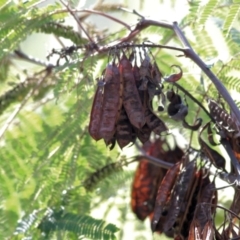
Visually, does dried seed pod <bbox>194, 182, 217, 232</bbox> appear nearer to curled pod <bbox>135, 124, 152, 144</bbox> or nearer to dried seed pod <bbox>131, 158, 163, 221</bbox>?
curled pod <bbox>135, 124, 152, 144</bbox>

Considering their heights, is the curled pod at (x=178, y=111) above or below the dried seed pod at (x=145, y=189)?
below

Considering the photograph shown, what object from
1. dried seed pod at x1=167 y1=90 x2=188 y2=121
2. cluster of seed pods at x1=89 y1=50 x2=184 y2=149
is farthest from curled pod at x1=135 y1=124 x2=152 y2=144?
dried seed pod at x1=167 y1=90 x2=188 y2=121

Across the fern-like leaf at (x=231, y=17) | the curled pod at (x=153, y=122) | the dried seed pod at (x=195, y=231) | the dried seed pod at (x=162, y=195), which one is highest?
the fern-like leaf at (x=231, y=17)

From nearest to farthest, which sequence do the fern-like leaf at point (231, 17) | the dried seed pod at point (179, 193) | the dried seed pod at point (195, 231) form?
the dried seed pod at point (195, 231) < the dried seed pod at point (179, 193) < the fern-like leaf at point (231, 17)

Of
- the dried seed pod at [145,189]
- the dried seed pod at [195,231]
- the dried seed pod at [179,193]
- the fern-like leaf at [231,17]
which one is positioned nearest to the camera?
the dried seed pod at [195,231]

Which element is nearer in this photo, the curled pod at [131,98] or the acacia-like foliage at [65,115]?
the curled pod at [131,98]

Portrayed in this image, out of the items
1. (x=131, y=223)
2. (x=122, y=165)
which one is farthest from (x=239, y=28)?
(x=131, y=223)

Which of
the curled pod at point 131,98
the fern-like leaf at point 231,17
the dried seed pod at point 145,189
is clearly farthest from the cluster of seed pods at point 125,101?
the dried seed pod at point 145,189

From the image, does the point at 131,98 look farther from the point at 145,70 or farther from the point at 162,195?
the point at 162,195

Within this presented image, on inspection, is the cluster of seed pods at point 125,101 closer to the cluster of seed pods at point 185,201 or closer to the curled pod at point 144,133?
the curled pod at point 144,133
